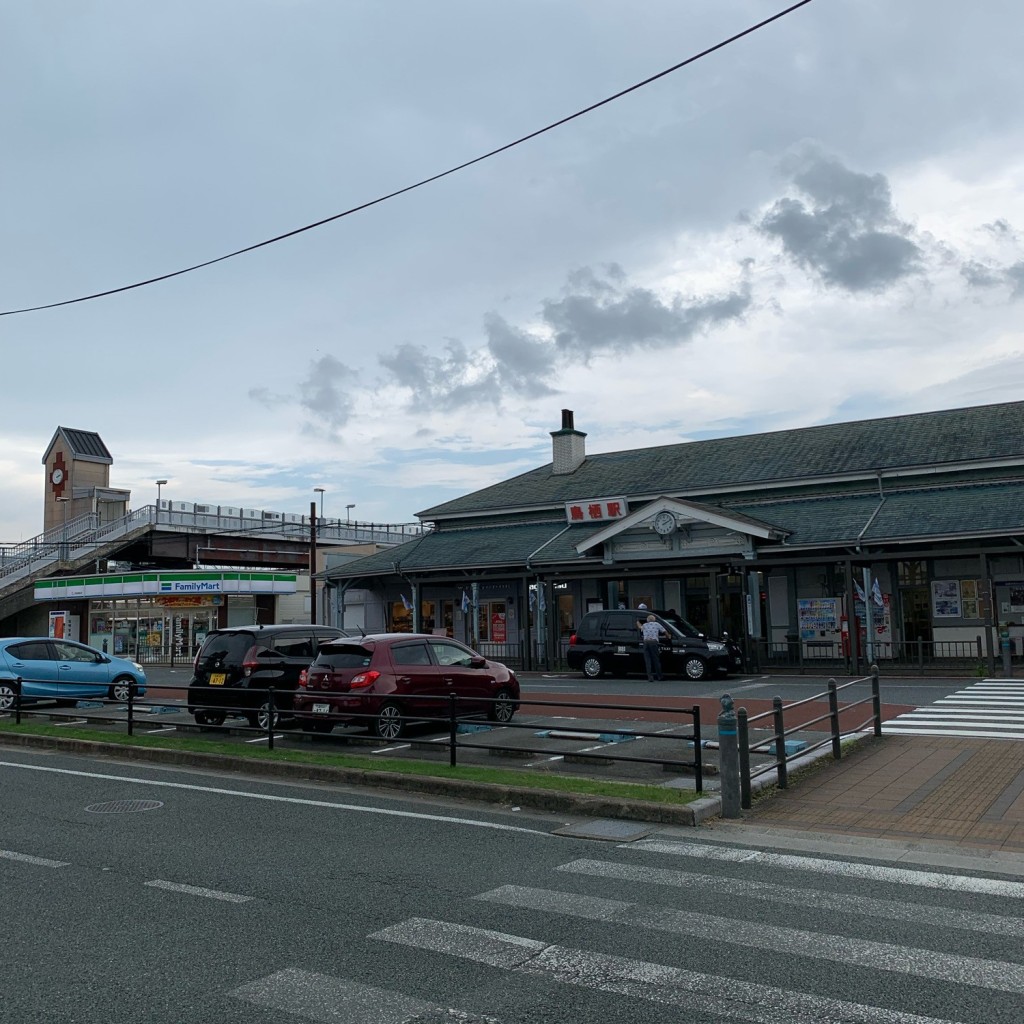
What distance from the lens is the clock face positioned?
31.6m

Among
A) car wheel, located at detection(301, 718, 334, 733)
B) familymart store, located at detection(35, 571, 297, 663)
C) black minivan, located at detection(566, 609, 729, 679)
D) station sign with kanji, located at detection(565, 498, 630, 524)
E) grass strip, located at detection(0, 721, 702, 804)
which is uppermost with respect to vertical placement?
station sign with kanji, located at detection(565, 498, 630, 524)

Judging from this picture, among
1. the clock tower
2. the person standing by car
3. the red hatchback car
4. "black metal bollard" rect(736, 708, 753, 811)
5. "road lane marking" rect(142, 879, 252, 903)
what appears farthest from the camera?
the clock tower

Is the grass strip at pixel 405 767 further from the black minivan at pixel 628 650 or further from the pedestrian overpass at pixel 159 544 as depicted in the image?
the pedestrian overpass at pixel 159 544

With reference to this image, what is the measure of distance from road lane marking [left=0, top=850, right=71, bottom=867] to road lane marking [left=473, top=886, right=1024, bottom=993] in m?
3.34

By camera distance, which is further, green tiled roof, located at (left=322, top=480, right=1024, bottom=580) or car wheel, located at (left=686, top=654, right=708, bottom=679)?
green tiled roof, located at (left=322, top=480, right=1024, bottom=580)

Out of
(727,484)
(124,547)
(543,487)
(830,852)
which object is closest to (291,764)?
(830,852)

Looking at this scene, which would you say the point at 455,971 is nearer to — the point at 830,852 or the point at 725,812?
the point at 830,852

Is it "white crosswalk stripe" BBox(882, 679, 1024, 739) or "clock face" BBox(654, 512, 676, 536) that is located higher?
"clock face" BBox(654, 512, 676, 536)

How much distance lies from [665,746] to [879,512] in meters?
18.3

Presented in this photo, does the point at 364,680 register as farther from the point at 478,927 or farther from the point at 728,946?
the point at 728,946

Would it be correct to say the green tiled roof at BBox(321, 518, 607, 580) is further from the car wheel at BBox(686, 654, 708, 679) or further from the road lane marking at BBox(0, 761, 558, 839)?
the road lane marking at BBox(0, 761, 558, 839)

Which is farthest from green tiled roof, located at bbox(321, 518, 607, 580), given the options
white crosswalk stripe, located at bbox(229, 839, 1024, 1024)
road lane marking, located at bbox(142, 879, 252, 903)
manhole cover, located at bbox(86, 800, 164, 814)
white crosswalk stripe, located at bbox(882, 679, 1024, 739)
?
road lane marking, located at bbox(142, 879, 252, 903)

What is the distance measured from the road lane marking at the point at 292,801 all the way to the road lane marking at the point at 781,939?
2110 millimetres

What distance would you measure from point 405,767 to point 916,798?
213 inches
